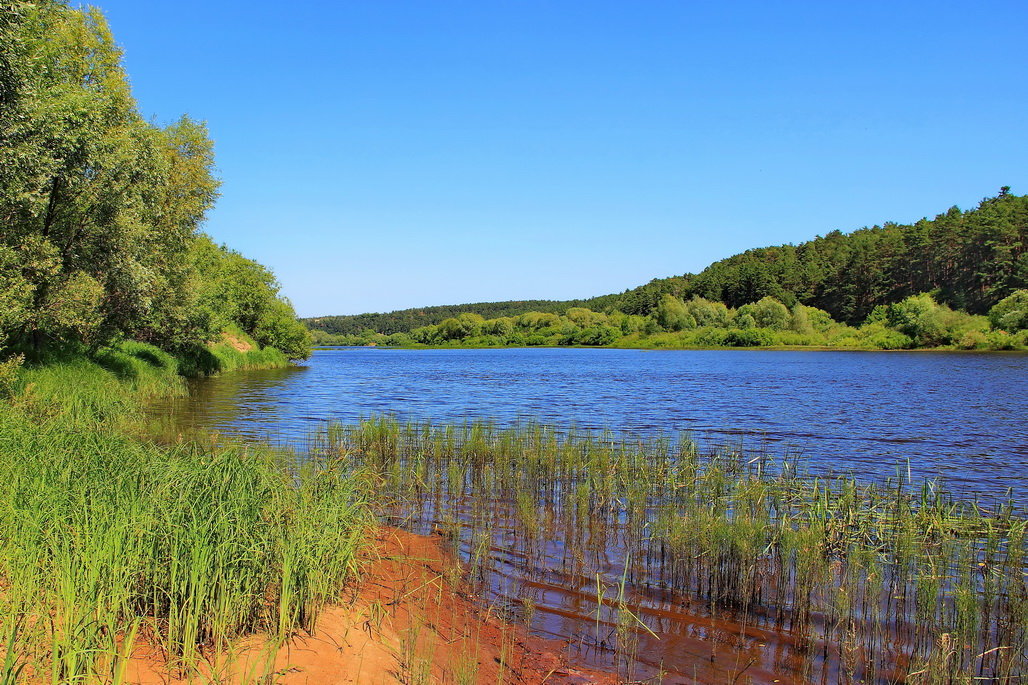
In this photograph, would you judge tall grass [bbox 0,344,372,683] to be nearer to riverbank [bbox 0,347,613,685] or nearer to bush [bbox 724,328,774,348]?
riverbank [bbox 0,347,613,685]

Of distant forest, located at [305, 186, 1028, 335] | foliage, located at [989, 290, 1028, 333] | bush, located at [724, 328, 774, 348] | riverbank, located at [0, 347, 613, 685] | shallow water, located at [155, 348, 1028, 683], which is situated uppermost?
distant forest, located at [305, 186, 1028, 335]

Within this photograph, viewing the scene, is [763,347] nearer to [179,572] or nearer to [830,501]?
[830,501]

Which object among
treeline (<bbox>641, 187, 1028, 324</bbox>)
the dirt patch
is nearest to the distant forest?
treeline (<bbox>641, 187, 1028, 324</bbox>)

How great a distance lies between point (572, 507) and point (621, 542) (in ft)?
4.37

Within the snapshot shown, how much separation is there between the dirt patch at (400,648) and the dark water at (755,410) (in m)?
8.56

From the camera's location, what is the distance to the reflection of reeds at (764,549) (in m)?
6.29

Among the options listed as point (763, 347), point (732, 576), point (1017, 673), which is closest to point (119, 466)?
point (732, 576)

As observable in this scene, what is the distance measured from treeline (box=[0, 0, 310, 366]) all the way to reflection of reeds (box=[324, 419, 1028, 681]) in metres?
9.90

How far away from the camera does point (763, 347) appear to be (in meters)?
107

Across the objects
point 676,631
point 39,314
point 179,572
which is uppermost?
point 39,314

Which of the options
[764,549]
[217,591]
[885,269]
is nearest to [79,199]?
[217,591]

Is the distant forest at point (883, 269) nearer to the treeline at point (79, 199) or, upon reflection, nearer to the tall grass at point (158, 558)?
the treeline at point (79, 199)

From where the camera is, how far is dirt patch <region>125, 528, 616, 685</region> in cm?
475

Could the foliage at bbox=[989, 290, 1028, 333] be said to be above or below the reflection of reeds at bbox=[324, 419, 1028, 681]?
above
